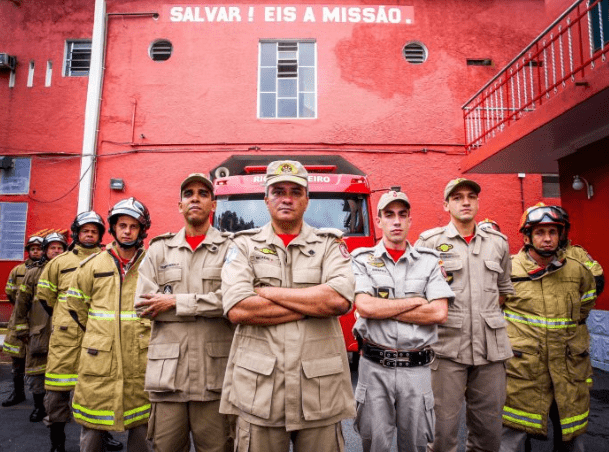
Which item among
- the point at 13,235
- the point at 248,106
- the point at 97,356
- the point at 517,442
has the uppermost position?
the point at 248,106

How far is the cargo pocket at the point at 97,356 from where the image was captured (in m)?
2.88

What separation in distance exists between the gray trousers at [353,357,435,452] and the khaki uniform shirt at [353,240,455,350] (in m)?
0.19

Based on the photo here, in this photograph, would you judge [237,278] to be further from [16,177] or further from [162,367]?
[16,177]

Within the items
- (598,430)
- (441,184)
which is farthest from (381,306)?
(441,184)

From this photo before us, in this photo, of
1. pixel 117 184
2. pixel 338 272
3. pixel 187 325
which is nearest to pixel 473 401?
pixel 338 272

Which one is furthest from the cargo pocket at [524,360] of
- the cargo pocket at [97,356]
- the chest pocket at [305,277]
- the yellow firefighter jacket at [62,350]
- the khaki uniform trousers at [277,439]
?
the yellow firefighter jacket at [62,350]

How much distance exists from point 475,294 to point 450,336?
14.9 inches

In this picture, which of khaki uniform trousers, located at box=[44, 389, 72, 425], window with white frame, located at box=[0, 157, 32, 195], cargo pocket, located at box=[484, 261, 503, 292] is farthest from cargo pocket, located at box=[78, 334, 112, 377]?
window with white frame, located at box=[0, 157, 32, 195]

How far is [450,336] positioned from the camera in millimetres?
2949

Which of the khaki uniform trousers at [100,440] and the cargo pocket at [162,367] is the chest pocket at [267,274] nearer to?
the cargo pocket at [162,367]

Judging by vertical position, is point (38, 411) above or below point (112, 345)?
below

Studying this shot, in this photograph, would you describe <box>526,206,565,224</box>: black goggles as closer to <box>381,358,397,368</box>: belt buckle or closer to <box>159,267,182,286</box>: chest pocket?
<box>381,358,397,368</box>: belt buckle

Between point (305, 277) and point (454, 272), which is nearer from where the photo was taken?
point (305, 277)

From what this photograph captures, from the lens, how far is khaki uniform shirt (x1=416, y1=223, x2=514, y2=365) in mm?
2920
